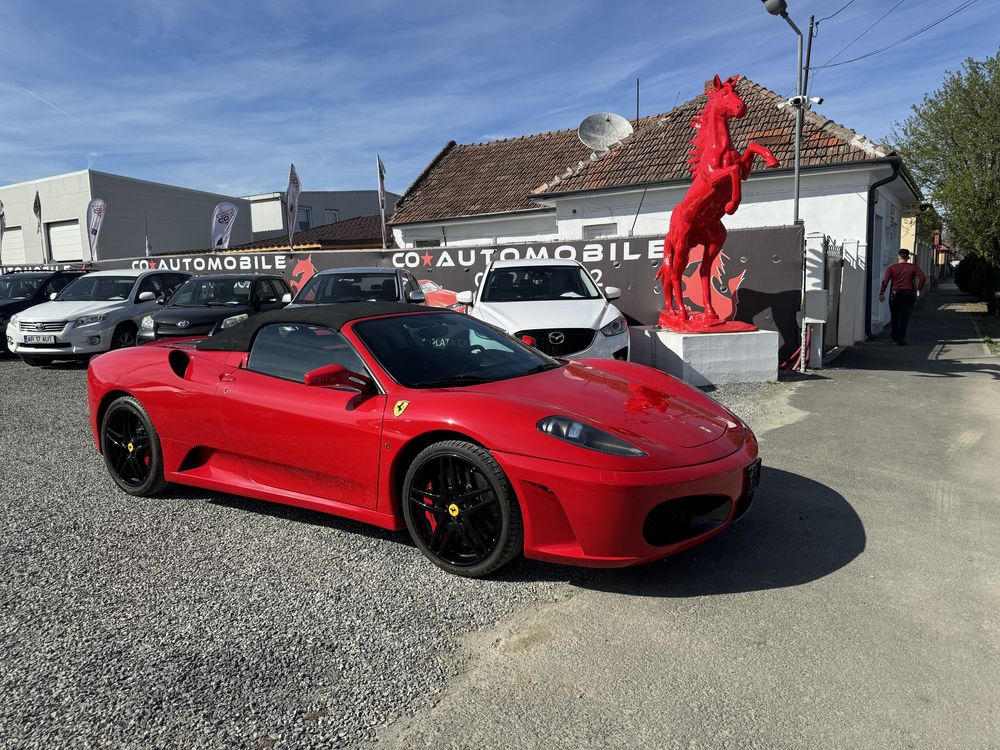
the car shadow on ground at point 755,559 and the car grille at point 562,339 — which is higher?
the car grille at point 562,339

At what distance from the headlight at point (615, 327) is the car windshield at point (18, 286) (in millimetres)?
11590

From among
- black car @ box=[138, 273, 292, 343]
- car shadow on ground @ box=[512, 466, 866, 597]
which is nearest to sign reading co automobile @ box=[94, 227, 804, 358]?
black car @ box=[138, 273, 292, 343]

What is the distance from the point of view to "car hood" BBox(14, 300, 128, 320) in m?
10.8

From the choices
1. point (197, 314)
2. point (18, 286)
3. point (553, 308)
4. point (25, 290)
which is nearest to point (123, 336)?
point (197, 314)

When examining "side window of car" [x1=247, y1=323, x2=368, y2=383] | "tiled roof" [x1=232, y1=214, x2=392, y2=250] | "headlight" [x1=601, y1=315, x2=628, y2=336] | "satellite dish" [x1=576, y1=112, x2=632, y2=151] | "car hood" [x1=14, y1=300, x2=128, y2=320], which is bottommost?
"headlight" [x1=601, y1=315, x2=628, y2=336]

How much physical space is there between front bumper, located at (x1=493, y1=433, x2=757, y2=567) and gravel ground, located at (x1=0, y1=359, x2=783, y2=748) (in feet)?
1.08

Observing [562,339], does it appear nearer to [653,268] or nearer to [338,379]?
[653,268]

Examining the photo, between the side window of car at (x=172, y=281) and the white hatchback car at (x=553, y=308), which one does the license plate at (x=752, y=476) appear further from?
the side window of car at (x=172, y=281)

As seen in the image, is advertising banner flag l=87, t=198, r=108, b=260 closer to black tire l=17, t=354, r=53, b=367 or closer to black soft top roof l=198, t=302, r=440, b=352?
black tire l=17, t=354, r=53, b=367

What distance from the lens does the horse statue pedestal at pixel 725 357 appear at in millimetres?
9211


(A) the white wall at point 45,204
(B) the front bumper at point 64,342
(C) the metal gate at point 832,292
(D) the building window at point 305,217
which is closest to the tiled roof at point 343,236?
(D) the building window at point 305,217

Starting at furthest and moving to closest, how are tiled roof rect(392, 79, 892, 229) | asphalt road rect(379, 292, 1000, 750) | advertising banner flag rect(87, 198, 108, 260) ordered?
advertising banner flag rect(87, 198, 108, 260) → tiled roof rect(392, 79, 892, 229) → asphalt road rect(379, 292, 1000, 750)

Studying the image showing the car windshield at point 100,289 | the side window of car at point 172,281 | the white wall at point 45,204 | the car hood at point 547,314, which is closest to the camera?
the car hood at point 547,314

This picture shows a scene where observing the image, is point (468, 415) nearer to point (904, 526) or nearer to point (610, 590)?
point (610, 590)
